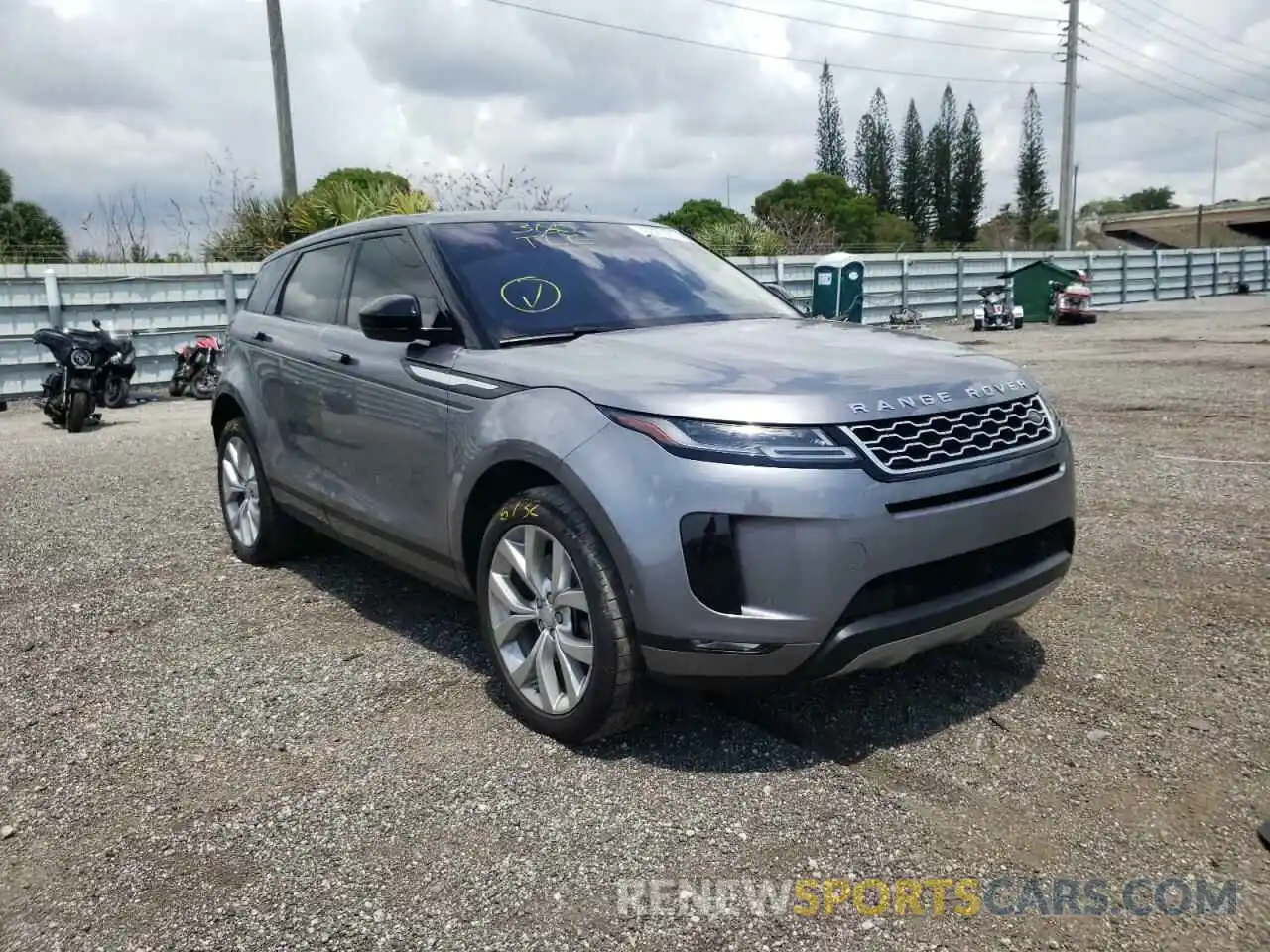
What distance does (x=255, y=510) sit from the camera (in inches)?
218

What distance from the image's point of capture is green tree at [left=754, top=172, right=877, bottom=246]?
62000 millimetres

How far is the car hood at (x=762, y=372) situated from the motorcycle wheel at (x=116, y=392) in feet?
36.5

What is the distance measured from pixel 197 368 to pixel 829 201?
180ft

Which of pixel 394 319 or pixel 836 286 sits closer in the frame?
pixel 394 319

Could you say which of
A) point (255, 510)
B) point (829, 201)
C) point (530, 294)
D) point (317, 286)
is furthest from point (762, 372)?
point (829, 201)

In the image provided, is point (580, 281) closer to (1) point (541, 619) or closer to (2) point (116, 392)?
(1) point (541, 619)

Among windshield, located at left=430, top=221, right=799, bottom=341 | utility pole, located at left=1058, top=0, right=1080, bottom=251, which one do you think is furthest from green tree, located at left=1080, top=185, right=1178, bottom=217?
windshield, located at left=430, top=221, right=799, bottom=341

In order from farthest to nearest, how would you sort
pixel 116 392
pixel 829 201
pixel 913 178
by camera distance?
1. pixel 913 178
2. pixel 829 201
3. pixel 116 392

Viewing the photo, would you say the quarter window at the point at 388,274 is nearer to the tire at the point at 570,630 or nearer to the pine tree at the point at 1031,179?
the tire at the point at 570,630

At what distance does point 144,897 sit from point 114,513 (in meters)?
4.98

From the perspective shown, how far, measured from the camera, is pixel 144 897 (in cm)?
271

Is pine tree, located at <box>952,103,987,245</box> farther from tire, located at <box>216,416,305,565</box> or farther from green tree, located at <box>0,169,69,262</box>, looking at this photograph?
tire, located at <box>216,416,305,565</box>

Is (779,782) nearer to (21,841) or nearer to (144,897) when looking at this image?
(144,897)

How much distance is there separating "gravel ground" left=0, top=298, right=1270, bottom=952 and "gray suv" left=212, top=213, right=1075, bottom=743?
0.36 m
